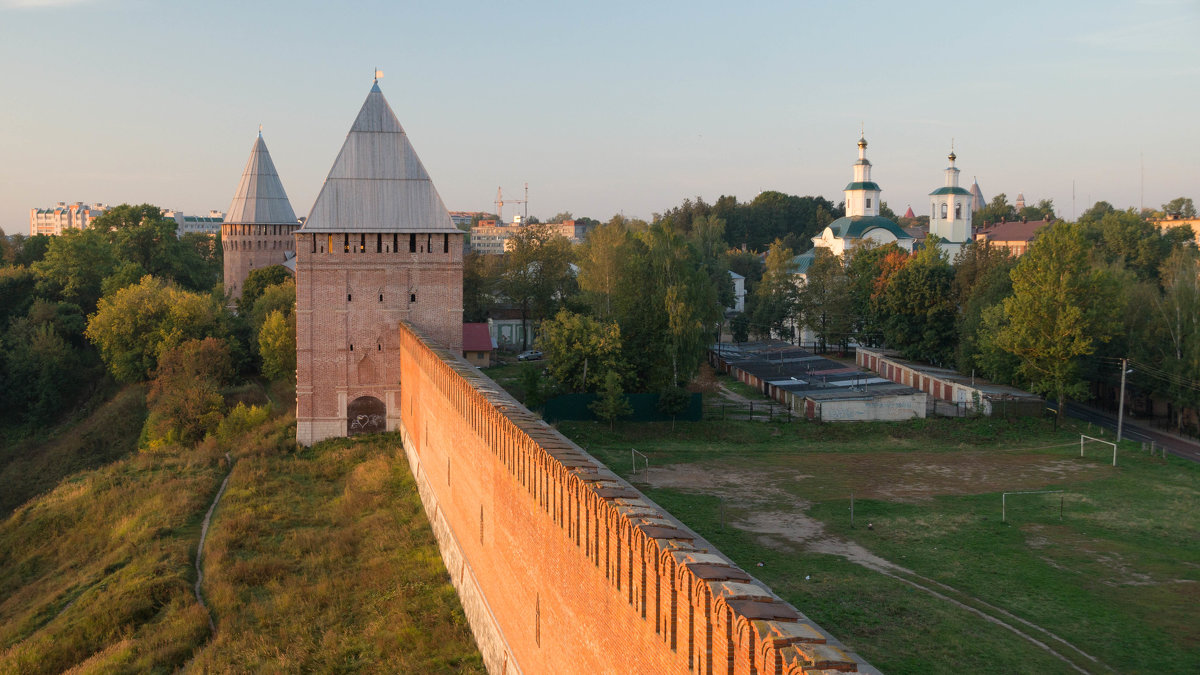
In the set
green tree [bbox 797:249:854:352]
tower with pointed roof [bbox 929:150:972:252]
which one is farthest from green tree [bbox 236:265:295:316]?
tower with pointed roof [bbox 929:150:972:252]

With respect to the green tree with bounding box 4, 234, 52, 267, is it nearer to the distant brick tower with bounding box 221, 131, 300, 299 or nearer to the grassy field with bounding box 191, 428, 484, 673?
the distant brick tower with bounding box 221, 131, 300, 299

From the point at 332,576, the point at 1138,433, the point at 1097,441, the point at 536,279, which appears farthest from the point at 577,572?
the point at 536,279

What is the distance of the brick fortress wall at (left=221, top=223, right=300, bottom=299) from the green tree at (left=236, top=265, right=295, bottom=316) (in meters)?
3.98

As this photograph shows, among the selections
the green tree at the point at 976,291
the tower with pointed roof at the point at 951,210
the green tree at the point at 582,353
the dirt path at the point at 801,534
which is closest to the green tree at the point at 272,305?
the green tree at the point at 582,353

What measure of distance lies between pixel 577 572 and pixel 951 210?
7363cm

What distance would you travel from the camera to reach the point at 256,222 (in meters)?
58.8

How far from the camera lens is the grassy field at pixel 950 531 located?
15594mm

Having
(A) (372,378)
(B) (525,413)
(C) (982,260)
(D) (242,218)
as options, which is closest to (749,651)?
(B) (525,413)

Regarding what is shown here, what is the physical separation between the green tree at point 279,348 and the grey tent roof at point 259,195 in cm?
1979

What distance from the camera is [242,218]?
58.8 metres

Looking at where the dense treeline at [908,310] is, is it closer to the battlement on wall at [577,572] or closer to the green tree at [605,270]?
the green tree at [605,270]

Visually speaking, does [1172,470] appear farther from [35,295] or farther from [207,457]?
[35,295]

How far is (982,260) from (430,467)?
33064 millimetres

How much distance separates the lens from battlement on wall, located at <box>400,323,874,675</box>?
6.97 m
